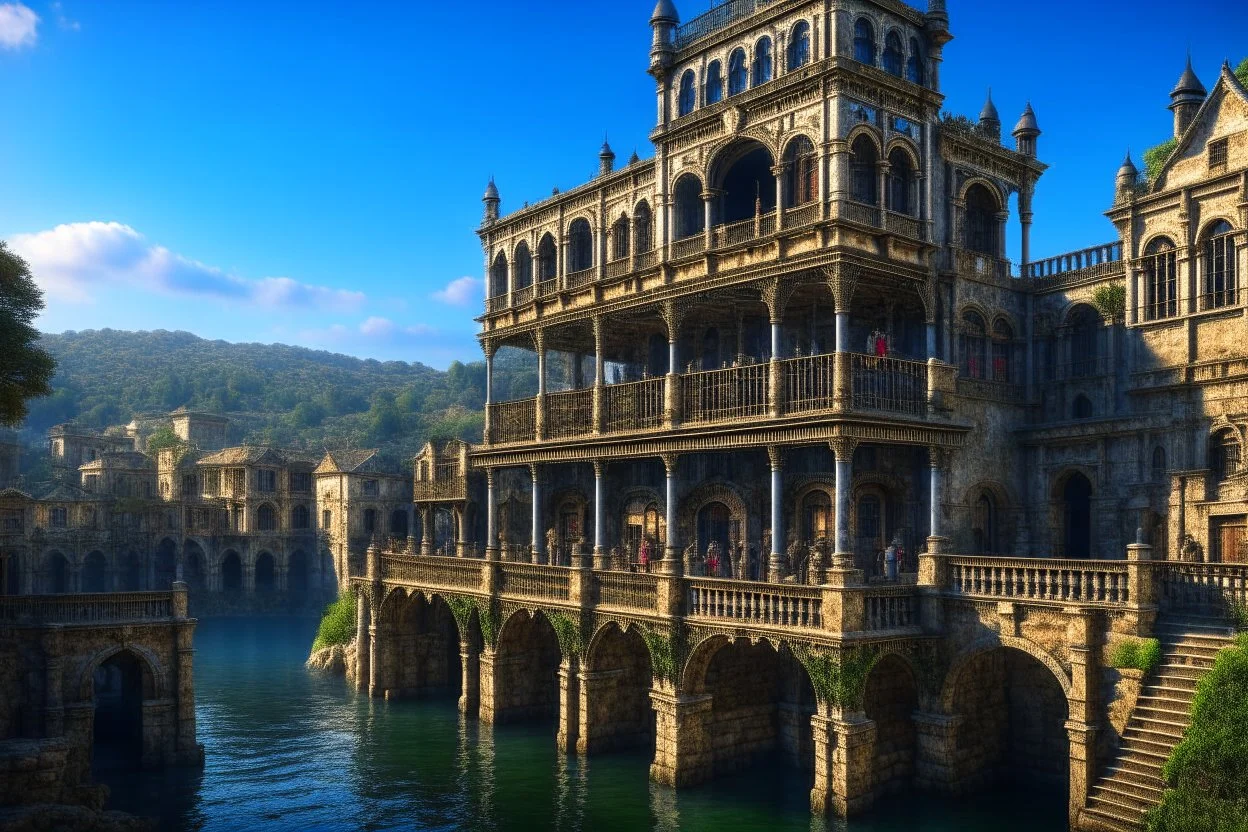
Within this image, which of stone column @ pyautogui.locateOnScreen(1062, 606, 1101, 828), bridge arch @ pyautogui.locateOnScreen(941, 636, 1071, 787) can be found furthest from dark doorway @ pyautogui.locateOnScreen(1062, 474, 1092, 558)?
stone column @ pyautogui.locateOnScreen(1062, 606, 1101, 828)

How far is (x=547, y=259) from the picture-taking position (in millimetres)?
37562

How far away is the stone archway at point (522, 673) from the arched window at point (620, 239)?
11.5 m

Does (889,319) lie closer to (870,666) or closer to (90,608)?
(870,666)

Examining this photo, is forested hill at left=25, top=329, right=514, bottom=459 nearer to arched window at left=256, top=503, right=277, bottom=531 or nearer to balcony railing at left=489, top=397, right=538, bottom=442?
arched window at left=256, top=503, right=277, bottom=531

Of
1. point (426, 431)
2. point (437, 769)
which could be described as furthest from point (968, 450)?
point (426, 431)

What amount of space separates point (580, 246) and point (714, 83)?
841 cm

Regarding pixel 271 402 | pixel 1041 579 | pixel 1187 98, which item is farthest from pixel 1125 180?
pixel 271 402

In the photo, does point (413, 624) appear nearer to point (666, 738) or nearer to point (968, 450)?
point (666, 738)

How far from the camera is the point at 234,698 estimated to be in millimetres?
40719

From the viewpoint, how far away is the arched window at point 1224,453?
25.1 meters

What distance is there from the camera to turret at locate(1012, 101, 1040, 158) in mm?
31375

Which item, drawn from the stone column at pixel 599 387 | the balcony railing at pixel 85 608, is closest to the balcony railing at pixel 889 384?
the stone column at pixel 599 387

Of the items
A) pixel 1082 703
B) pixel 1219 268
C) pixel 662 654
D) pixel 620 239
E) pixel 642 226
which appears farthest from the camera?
pixel 620 239

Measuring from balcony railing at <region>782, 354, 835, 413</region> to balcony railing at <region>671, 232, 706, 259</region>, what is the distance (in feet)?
15.8
